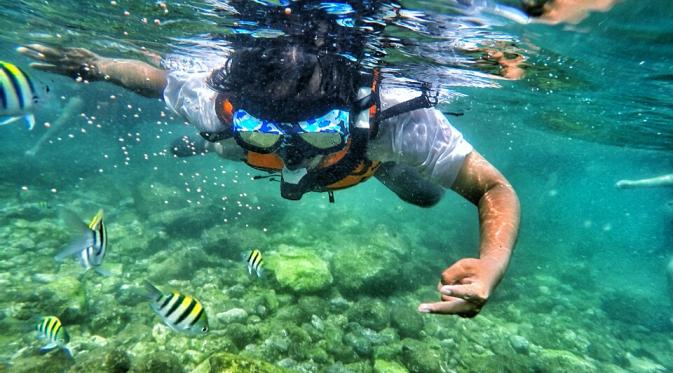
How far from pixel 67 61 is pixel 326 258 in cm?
883

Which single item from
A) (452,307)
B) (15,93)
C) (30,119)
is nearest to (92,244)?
(30,119)

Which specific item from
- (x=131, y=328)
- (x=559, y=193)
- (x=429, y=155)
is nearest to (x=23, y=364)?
(x=131, y=328)

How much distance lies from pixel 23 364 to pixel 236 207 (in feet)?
38.1

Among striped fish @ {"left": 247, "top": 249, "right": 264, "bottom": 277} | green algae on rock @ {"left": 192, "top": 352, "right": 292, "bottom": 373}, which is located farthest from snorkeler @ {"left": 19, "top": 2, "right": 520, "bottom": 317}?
green algae on rock @ {"left": 192, "top": 352, "right": 292, "bottom": 373}

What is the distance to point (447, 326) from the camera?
8.63 meters

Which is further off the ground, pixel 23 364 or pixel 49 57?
pixel 49 57

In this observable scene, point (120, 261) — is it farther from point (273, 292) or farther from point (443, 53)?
point (443, 53)

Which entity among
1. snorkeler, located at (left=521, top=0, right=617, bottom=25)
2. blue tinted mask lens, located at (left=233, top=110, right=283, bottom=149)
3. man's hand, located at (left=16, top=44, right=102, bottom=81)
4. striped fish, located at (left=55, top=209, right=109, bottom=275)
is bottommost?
striped fish, located at (left=55, top=209, right=109, bottom=275)

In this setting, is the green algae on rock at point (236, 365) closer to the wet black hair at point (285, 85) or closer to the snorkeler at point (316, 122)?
the snorkeler at point (316, 122)

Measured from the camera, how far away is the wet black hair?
388 centimetres

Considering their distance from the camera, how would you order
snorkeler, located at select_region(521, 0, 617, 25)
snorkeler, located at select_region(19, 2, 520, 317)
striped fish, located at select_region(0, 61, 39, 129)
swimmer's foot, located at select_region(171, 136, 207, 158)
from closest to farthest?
striped fish, located at select_region(0, 61, 39, 129) → snorkeler, located at select_region(19, 2, 520, 317) → snorkeler, located at select_region(521, 0, 617, 25) → swimmer's foot, located at select_region(171, 136, 207, 158)

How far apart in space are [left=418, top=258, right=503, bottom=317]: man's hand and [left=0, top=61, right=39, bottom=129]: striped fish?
3.55 meters

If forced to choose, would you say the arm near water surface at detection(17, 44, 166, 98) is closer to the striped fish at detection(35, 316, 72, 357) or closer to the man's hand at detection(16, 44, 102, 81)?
the man's hand at detection(16, 44, 102, 81)

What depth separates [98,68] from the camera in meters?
4.80
